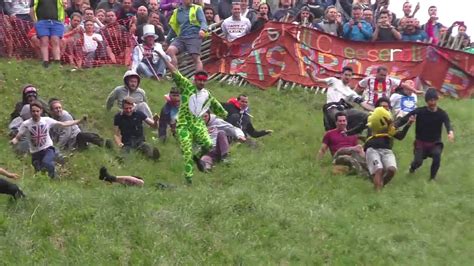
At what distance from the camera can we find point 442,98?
20516 millimetres

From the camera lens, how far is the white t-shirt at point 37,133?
13758 mm

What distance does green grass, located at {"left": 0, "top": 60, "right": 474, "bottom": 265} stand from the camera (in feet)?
35.0

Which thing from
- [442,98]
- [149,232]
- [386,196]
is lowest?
[442,98]

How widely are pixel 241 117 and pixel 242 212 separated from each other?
4.95 meters

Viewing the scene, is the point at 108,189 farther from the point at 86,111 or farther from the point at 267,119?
the point at 267,119

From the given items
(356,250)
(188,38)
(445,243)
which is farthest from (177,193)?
(188,38)

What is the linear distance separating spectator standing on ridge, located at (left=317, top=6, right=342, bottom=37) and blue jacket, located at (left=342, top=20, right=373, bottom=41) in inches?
10.0

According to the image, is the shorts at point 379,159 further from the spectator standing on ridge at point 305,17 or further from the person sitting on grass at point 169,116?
the spectator standing on ridge at point 305,17

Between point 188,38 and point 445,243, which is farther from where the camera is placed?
point 188,38

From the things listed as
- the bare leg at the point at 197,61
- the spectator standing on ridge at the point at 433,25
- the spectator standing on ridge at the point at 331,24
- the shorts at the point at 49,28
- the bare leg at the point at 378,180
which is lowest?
the spectator standing on ridge at the point at 433,25

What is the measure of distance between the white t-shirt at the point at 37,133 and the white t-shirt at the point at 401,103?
6813 mm

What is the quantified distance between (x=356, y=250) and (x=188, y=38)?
9.54 m

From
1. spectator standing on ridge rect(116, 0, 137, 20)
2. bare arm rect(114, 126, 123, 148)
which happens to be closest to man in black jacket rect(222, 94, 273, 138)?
bare arm rect(114, 126, 123, 148)

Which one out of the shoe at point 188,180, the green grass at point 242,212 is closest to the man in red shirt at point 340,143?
the green grass at point 242,212
